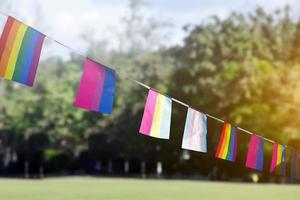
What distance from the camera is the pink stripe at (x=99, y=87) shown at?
10641 millimetres

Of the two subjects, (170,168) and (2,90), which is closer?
(170,168)

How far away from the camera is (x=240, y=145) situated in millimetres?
41938

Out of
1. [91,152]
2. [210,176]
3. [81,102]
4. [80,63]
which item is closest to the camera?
[81,102]

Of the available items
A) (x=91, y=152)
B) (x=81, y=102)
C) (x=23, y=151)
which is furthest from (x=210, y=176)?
(x=81, y=102)

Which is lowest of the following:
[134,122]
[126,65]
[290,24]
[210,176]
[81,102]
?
[81,102]

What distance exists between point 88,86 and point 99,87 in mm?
192

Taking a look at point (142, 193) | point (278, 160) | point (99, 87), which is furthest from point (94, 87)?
A: point (142, 193)

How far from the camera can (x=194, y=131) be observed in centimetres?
1245

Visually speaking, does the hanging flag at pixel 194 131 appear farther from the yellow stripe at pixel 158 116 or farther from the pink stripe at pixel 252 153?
the pink stripe at pixel 252 153

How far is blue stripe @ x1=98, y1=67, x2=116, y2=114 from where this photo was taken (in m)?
10.8

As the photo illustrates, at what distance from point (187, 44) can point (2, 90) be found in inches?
666

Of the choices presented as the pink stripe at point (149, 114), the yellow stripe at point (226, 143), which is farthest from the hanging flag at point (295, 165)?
the pink stripe at point (149, 114)

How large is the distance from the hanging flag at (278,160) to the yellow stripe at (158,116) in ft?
11.1

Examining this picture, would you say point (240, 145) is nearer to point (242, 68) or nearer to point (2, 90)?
point (242, 68)
